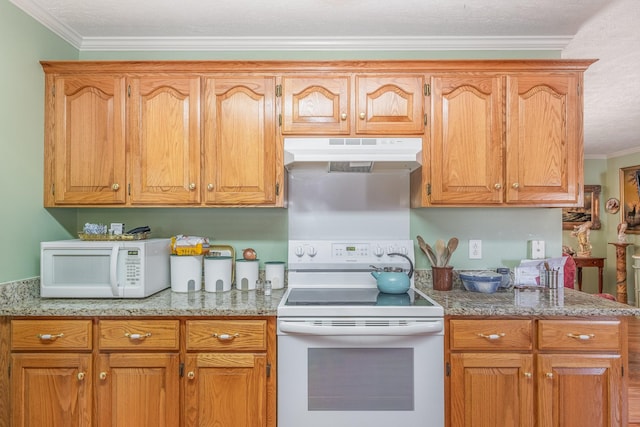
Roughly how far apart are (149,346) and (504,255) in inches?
82.4

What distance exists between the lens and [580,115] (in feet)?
6.89

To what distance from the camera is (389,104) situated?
213cm

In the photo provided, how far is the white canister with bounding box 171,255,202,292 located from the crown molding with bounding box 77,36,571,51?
4.30ft

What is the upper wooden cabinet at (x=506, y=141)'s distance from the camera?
210 centimetres

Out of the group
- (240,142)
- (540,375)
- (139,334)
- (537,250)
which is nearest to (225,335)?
(139,334)

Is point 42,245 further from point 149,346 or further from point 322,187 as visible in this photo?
point 322,187

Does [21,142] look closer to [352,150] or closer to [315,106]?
[315,106]

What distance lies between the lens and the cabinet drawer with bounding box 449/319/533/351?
1769mm

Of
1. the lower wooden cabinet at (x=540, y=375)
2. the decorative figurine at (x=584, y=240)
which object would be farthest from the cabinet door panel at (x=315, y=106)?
the decorative figurine at (x=584, y=240)

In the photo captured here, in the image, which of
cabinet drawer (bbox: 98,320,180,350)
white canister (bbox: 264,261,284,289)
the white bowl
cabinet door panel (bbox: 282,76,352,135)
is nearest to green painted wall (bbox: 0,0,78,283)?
cabinet drawer (bbox: 98,320,180,350)

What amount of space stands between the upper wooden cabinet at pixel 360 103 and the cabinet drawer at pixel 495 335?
108cm

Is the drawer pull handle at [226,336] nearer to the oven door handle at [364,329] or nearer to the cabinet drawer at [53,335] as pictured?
the oven door handle at [364,329]

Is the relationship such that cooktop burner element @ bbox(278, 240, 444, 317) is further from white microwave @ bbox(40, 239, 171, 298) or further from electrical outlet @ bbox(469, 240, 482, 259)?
white microwave @ bbox(40, 239, 171, 298)

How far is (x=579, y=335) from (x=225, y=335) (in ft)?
5.34
